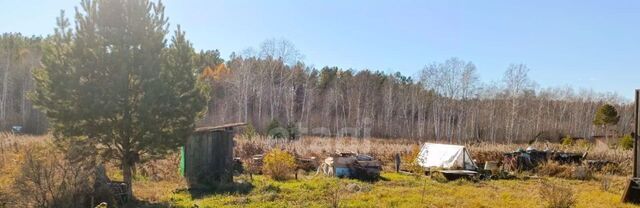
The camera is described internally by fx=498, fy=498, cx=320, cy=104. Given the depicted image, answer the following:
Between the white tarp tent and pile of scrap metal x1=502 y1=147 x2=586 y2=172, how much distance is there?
191cm

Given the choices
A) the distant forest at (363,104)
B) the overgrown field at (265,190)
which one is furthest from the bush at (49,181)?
the distant forest at (363,104)

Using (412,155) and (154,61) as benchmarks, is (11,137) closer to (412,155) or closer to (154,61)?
(154,61)

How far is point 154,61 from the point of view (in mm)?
10602

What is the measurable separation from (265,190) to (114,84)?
14.0ft

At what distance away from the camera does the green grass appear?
10455 mm

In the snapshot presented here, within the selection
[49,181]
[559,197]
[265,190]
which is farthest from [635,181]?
[49,181]

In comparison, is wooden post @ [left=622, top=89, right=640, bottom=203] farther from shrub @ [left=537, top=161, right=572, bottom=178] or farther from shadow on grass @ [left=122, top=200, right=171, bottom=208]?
shadow on grass @ [left=122, top=200, right=171, bottom=208]

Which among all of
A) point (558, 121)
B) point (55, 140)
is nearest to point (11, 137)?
point (55, 140)

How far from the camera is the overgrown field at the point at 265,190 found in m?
8.50

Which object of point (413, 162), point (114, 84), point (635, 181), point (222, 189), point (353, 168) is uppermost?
point (114, 84)

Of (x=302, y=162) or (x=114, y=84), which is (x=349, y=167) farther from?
(x=114, y=84)

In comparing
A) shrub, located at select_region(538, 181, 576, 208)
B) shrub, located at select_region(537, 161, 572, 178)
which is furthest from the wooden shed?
shrub, located at select_region(537, 161, 572, 178)

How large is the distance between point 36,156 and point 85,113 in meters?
1.53

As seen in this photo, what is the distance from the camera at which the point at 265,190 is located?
1209cm
